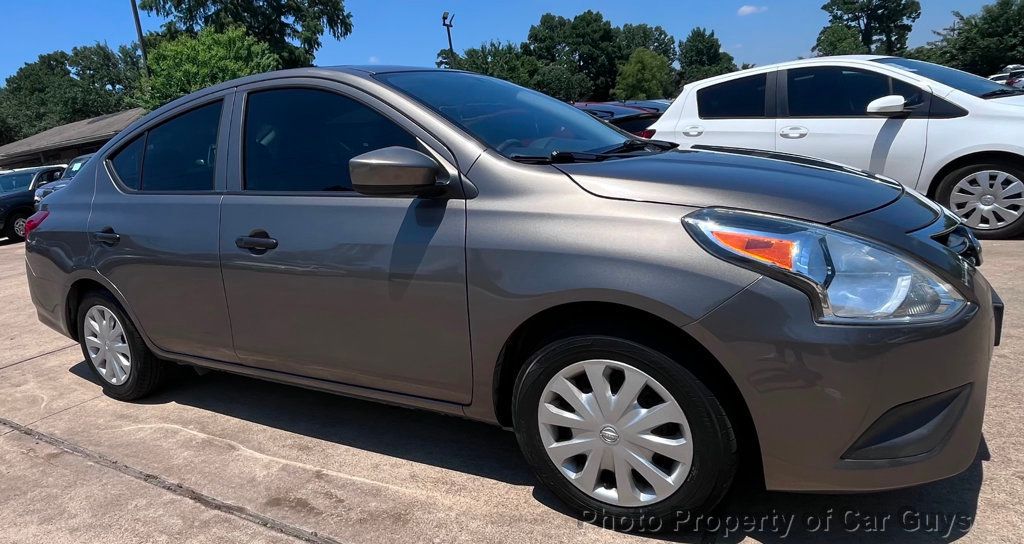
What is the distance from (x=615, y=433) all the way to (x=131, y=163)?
2941mm

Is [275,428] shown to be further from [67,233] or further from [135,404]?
[67,233]

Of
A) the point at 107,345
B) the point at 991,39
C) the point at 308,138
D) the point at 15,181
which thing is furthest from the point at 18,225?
the point at 991,39

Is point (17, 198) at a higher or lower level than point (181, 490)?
higher

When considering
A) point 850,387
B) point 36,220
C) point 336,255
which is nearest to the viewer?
point 850,387

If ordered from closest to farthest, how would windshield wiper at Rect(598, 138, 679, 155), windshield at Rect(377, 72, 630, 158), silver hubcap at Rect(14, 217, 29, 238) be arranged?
1. windshield at Rect(377, 72, 630, 158)
2. windshield wiper at Rect(598, 138, 679, 155)
3. silver hubcap at Rect(14, 217, 29, 238)

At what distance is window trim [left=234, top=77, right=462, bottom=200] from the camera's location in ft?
8.45

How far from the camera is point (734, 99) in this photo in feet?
21.9

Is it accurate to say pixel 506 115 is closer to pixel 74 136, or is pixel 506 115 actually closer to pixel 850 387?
pixel 850 387

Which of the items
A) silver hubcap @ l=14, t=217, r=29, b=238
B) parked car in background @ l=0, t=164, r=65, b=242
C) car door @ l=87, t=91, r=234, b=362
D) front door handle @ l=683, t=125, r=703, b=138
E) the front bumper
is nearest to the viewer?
the front bumper

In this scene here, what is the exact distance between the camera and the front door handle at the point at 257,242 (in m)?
2.92

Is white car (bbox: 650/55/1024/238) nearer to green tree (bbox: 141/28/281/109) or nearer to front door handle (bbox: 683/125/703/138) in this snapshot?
front door handle (bbox: 683/125/703/138)

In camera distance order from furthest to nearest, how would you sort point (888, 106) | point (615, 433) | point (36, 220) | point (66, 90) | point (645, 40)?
point (645, 40), point (66, 90), point (888, 106), point (36, 220), point (615, 433)

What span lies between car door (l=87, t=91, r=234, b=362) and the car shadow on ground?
582 millimetres

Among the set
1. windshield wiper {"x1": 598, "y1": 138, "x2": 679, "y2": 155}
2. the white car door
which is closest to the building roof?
the white car door
